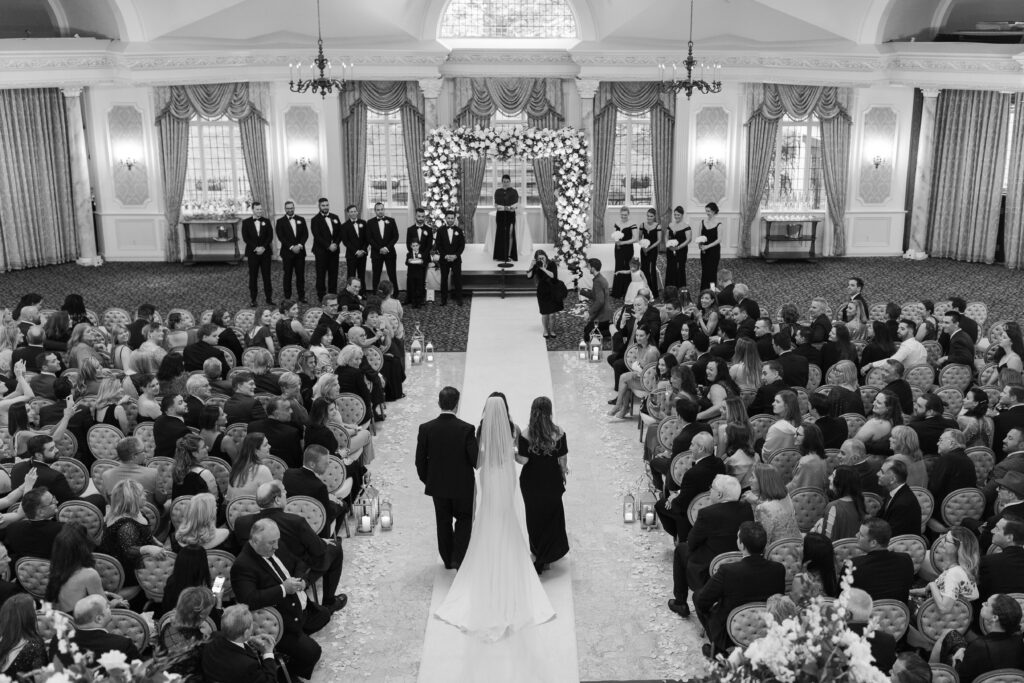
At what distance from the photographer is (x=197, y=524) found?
637 cm

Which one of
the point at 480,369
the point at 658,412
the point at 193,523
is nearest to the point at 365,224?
the point at 480,369

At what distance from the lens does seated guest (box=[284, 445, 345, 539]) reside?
7.47 metres

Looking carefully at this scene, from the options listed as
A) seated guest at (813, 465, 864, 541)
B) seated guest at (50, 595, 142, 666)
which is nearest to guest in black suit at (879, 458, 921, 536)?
seated guest at (813, 465, 864, 541)

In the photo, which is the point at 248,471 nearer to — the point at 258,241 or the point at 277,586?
the point at 277,586

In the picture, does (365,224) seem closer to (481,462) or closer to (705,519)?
(481,462)

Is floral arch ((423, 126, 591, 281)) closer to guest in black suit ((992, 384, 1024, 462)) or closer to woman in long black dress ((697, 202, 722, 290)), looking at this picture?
woman in long black dress ((697, 202, 722, 290))

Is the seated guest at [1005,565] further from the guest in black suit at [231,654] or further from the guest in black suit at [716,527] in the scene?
the guest in black suit at [231,654]

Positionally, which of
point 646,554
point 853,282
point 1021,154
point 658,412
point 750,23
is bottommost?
point 646,554

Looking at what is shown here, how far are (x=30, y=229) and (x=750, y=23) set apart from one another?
14188mm

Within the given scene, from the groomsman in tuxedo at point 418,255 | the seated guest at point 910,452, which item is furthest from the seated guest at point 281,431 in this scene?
the groomsman in tuxedo at point 418,255

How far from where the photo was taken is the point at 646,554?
8.52 meters

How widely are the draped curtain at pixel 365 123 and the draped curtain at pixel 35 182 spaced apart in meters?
5.27

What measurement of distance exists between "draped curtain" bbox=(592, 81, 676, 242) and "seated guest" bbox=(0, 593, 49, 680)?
55.9ft

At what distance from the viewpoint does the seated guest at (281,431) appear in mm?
8242
